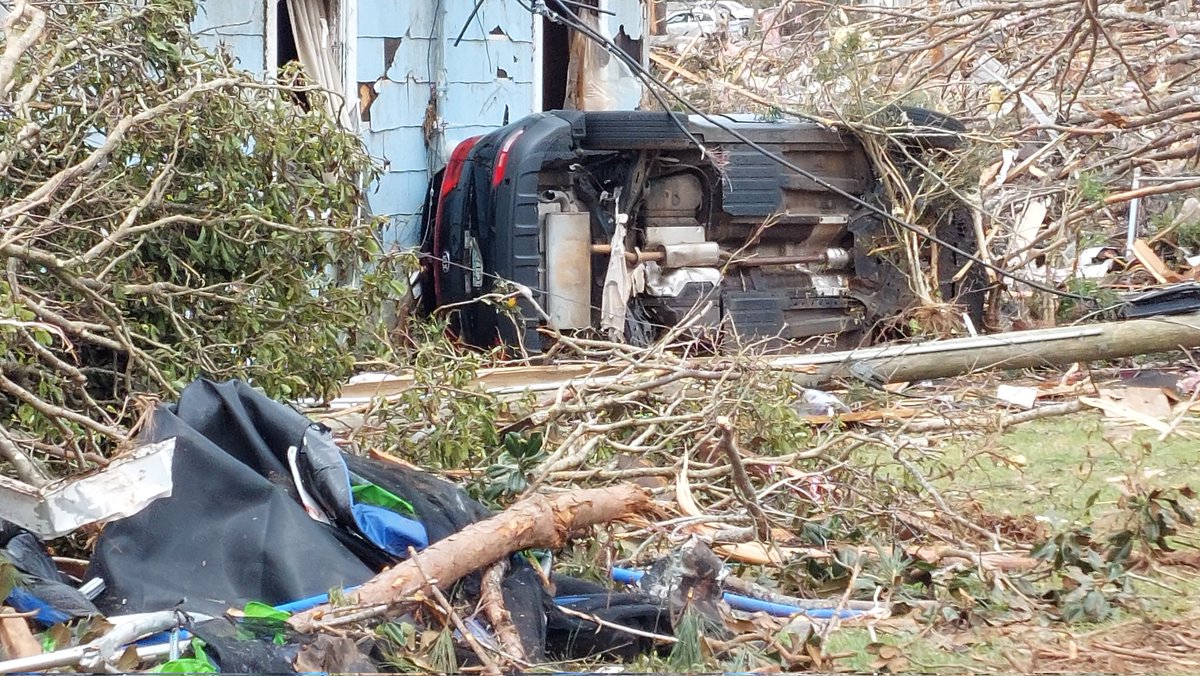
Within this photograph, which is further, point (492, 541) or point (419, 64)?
point (419, 64)

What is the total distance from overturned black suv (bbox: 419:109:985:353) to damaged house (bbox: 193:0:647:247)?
53 centimetres

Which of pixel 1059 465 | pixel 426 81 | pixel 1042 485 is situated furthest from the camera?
pixel 426 81

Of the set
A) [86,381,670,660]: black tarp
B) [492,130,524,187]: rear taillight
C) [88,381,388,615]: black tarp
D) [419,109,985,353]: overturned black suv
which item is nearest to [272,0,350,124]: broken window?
[419,109,985,353]: overturned black suv

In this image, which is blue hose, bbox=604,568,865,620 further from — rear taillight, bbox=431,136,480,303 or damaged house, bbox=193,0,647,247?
damaged house, bbox=193,0,647,247

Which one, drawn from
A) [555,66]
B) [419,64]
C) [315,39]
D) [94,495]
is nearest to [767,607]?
[94,495]

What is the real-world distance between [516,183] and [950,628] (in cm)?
541

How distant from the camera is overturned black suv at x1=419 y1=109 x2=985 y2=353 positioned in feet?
29.7

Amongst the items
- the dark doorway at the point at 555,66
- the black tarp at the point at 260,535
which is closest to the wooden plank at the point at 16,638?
the black tarp at the point at 260,535

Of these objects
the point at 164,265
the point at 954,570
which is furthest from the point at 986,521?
the point at 164,265

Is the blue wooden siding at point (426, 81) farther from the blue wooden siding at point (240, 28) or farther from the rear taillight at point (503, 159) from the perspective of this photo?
the rear taillight at point (503, 159)

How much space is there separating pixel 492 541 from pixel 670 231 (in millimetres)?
5991

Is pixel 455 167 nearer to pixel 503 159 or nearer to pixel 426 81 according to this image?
pixel 503 159

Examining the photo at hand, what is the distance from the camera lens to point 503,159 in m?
8.95

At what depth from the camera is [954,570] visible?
14.5ft
